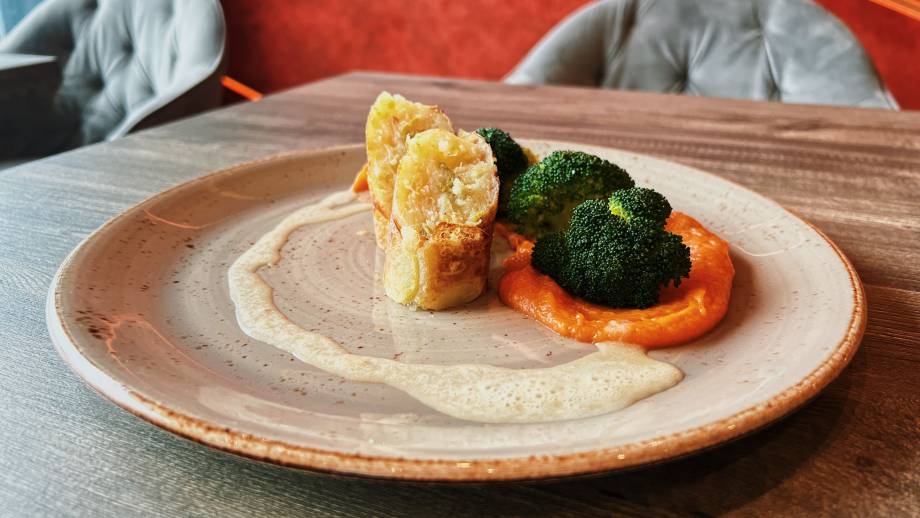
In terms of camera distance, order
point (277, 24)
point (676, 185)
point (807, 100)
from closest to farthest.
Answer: point (676, 185), point (807, 100), point (277, 24)

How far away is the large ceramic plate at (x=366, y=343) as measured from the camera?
0.81 meters

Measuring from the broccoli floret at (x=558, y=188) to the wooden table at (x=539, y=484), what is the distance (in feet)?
1.80

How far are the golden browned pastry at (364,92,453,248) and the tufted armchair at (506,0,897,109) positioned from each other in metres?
1.90

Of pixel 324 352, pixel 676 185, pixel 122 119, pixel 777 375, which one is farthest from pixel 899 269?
pixel 122 119

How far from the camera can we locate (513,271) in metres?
1.43

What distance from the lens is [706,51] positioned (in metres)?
3.63

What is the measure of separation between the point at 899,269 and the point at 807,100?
2.24m

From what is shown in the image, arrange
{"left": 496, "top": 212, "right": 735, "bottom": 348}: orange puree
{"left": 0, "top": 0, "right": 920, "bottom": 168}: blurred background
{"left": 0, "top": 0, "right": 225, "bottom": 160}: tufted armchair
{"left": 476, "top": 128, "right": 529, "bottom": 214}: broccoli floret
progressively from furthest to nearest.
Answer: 1. {"left": 0, "top": 0, "right": 225, "bottom": 160}: tufted armchair
2. {"left": 0, "top": 0, "right": 920, "bottom": 168}: blurred background
3. {"left": 476, "top": 128, "right": 529, "bottom": 214}: broccoli floret
4. {"left": 496, "top": 212, "right": 735, "bottom": 348}: orange puree

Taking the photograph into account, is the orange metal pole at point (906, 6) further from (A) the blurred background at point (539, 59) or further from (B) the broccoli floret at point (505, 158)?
(B) the broccoli floret at point (505, 158)

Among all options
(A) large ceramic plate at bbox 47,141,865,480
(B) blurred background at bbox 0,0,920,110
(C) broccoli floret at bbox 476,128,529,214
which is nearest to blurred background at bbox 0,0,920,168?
(B) blurred background at bbox 0,0,920,110

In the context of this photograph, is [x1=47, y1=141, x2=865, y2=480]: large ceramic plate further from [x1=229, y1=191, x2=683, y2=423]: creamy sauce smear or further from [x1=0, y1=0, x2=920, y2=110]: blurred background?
[x1=0, y1=0, x2=920, y2=110]: blurred background

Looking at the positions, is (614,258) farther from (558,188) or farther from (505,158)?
(505,158)

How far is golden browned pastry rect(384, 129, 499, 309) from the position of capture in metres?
1.31

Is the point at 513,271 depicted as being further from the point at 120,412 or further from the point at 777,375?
the point at 120,412
